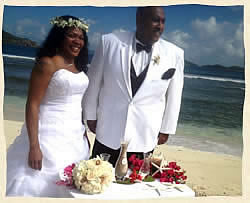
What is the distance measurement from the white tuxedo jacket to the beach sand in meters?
0.33

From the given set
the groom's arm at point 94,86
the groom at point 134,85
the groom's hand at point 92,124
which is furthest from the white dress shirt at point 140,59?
the groom's hand at point 92,124

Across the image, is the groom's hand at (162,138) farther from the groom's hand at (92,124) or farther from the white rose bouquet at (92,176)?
the white rose bouquet at (92,176)

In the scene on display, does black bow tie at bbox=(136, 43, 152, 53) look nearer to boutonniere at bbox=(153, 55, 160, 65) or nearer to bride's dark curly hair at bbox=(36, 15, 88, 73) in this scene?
boutonniere at bbox=(153, 55, 160, 65)

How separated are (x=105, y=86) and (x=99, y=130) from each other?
39 centimetres

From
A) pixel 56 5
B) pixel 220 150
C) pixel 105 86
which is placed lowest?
pixel 220 150

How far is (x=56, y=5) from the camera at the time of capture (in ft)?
11.4

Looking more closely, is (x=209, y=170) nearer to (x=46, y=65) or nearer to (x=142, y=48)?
(x=142, y=48)

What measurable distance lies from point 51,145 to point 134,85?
0.82 metres

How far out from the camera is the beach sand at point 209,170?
150 inches

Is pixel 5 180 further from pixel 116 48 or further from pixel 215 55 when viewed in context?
pixel 215 55

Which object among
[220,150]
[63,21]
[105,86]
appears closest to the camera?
[63,21]

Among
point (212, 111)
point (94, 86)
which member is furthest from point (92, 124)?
point (212, 111)

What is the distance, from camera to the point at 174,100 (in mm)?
3658

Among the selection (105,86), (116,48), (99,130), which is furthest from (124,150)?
(116,48)
